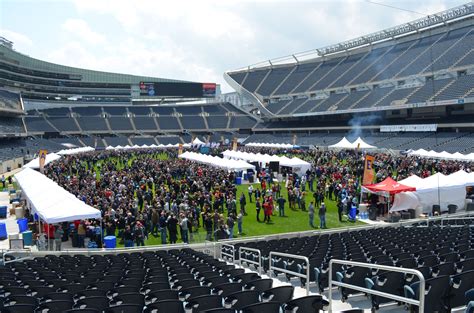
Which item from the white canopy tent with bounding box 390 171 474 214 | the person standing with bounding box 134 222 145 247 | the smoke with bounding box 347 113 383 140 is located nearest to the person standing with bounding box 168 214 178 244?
the person standing with bounding box 134 222 145 247

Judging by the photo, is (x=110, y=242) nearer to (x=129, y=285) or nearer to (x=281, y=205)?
(x=129, y=285)

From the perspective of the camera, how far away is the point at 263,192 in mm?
25000

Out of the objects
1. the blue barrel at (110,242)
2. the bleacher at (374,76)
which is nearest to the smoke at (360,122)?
the bleacher at (374,76)

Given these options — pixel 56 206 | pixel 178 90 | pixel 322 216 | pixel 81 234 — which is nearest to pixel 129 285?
pixel 56 206

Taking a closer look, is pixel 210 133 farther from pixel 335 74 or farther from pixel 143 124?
pixel 335 74

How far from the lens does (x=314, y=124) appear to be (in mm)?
74812

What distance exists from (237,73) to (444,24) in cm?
4538

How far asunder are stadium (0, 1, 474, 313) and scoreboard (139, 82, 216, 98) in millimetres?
365

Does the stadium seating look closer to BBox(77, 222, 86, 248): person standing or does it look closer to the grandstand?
BBox(77, 222, 86, 248): person standing

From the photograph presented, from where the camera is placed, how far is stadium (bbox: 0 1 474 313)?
6949mm

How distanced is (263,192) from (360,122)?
43.8m

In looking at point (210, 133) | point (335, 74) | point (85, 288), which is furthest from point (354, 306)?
point (210, 133)

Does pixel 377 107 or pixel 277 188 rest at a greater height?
pixel 377 107

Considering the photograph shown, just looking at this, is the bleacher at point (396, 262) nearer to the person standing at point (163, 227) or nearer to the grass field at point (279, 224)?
the person standing at point (163, 227)
